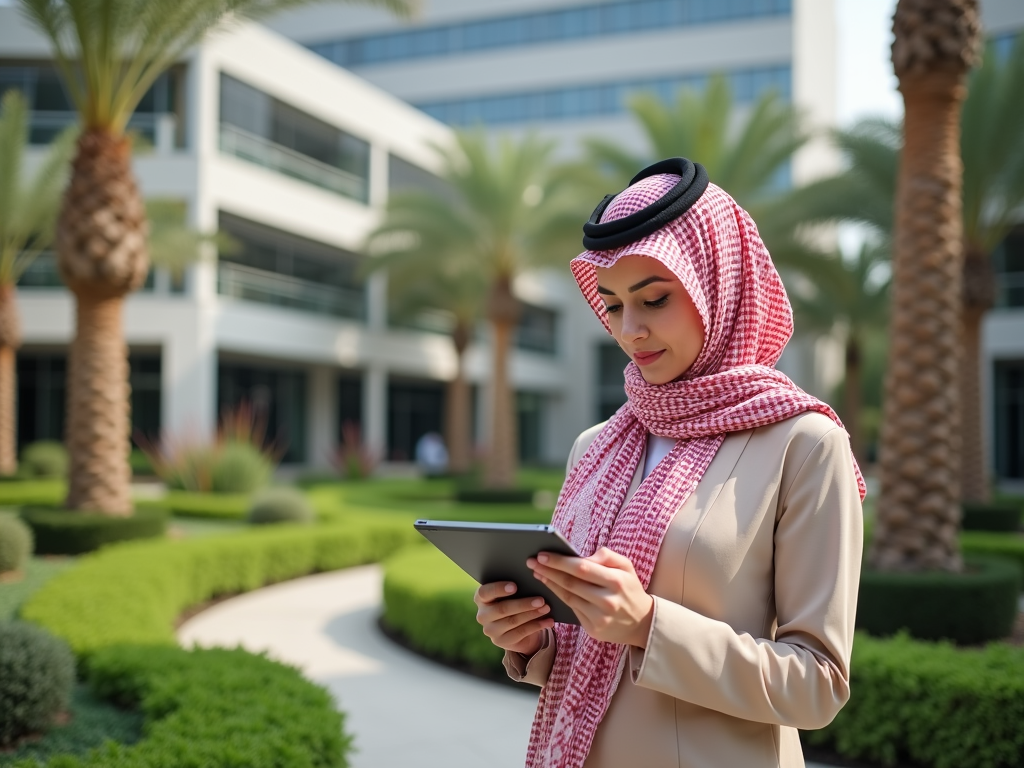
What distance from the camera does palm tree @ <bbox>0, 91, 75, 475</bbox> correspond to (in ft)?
53.7

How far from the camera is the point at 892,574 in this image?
6566 mm

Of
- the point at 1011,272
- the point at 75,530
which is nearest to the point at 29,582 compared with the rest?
the point at 75,530

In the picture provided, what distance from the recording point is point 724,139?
52.7 ft

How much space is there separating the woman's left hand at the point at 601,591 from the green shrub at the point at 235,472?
14.8 metres

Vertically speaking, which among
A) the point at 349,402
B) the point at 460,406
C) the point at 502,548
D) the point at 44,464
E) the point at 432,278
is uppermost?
the point at 432,278

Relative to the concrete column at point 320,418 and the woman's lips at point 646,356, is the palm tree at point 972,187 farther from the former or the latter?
the concrete column at point 320,418

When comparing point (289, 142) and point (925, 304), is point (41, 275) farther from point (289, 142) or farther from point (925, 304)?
point (925, 304)

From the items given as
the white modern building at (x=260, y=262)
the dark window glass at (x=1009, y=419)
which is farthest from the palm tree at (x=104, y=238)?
the dark window glass at (x=1009, y=419)

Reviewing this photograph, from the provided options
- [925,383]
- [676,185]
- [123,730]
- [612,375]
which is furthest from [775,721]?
[612,375]

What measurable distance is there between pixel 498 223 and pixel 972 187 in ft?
30.7

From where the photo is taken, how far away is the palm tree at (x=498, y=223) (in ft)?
63.1

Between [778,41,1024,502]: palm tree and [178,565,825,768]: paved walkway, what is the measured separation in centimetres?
991

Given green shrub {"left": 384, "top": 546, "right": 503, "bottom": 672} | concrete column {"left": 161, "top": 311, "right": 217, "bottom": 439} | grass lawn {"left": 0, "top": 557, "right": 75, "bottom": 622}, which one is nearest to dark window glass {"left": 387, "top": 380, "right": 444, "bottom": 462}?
concrete column {"left": 161, "top": 311, "right": 217, "bottom": 439}

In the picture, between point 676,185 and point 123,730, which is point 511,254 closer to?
point 123,730
